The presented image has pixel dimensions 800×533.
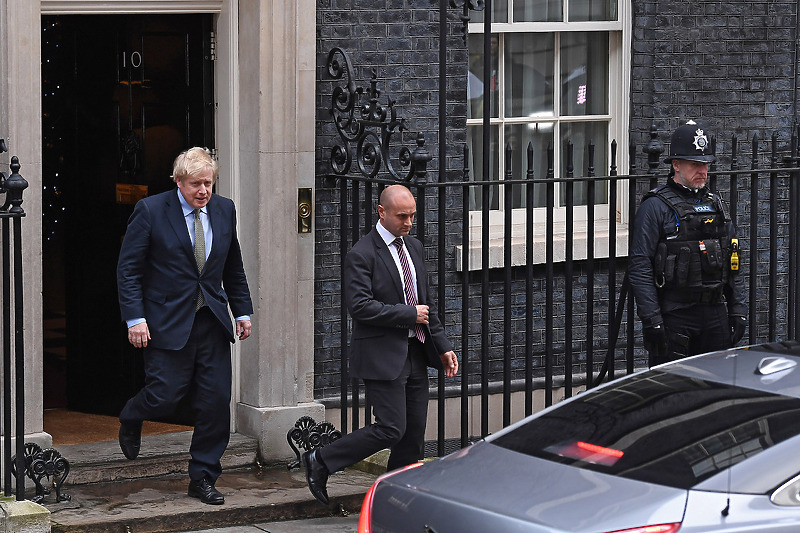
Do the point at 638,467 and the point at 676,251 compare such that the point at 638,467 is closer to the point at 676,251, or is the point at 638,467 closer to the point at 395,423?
the point at 395,423

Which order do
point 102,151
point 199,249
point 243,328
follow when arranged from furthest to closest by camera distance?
1. point 102,151
2. point 243,328
3. point 199,249

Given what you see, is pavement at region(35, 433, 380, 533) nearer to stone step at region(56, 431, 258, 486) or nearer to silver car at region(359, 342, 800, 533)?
stone step at region(56, 431, 258, 486)

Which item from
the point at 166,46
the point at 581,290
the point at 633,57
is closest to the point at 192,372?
the point at 166,46

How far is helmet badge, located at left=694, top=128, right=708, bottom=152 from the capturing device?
7062 mm

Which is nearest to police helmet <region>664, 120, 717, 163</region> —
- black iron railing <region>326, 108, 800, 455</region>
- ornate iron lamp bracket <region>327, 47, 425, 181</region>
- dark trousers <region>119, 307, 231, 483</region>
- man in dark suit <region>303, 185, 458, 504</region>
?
black iron railing <region>326, 108, 800, 455</region>

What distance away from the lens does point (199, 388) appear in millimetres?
6738

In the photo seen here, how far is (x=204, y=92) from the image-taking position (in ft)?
26.5

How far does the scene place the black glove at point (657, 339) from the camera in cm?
Answer: 707

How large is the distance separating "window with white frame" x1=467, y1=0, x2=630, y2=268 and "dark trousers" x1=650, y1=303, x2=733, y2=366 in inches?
62.6

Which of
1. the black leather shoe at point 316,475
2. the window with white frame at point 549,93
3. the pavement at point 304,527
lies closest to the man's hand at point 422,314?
the black leather shoe at point 316,475

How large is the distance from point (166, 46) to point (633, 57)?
3.11 m

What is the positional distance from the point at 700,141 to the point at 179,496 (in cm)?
337

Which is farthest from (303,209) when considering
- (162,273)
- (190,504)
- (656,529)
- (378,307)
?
(656,529)

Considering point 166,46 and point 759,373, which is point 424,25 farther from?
point 759,373
